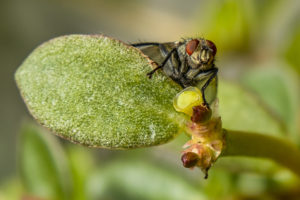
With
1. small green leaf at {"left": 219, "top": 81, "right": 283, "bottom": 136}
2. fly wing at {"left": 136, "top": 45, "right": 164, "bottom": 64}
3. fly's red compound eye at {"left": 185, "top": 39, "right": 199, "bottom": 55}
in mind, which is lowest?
small green leaf at {"left": 219, "top": 81, "right": 283, "bottom": 136}

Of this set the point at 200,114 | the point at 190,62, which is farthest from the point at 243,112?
the point at 200,114

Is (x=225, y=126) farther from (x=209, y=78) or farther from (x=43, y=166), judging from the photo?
(x=43, y=166)

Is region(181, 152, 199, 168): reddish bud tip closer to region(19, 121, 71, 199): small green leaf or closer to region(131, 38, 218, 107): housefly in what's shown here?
region(131, 38, 218, 107): housefly

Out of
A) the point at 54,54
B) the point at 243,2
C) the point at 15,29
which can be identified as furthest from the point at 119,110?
the point at 15,29

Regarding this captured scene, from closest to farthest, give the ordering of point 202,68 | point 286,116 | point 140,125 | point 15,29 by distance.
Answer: point 140,125
point 202,68
point 286,116
point 15,29

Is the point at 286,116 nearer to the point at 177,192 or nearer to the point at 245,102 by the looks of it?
the point at 245,102

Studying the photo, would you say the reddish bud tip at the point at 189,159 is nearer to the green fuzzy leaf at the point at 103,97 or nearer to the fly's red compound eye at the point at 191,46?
the green fuzzy leaf at the point at 103,97

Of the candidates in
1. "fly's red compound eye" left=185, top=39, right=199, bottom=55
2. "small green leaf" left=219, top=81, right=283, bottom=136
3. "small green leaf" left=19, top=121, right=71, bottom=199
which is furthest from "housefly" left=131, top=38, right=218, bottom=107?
"small green leaf" left=19, top=121, right=71, bottom=199
